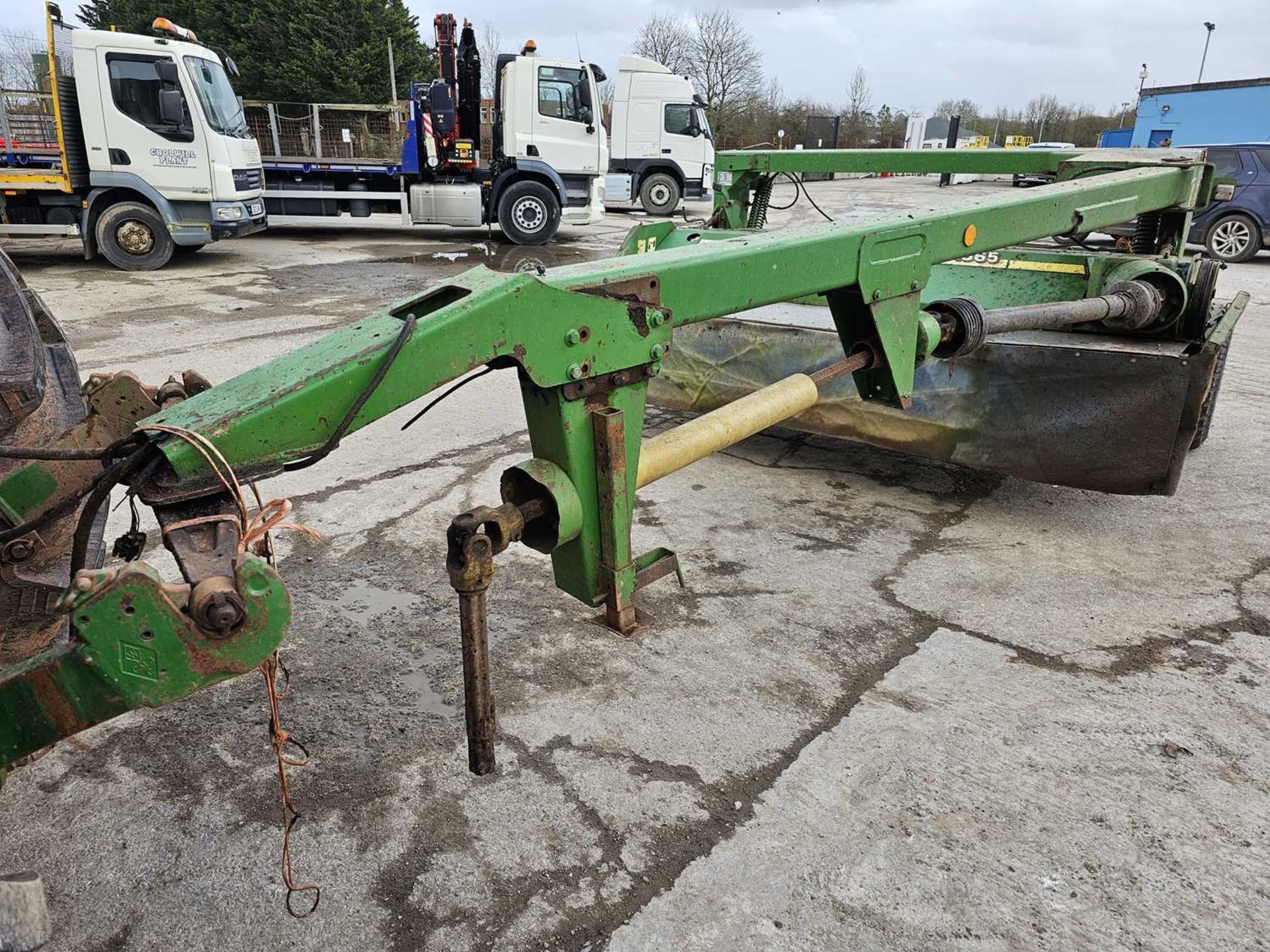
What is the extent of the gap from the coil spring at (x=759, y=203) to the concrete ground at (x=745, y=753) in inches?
86.1

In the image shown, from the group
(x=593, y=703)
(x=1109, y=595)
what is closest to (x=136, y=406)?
(x=593, y=703)

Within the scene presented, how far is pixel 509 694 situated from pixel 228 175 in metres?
9.92

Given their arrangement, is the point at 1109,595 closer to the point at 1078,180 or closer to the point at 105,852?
the point at 1078,180

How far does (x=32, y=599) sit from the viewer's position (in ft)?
6.38

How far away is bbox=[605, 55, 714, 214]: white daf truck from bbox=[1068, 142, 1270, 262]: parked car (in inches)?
303

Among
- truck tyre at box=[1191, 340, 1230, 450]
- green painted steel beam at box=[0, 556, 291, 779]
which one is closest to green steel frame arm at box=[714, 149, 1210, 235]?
truck tyre at box=[1191, 340, 1230, 450]

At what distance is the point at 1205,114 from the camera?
25.2 metres

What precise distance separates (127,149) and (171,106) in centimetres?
71

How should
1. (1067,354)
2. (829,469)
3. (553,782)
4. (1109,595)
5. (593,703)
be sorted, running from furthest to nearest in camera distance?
(829,469), (1067,354), (1109,595), (593,703), (553,782)

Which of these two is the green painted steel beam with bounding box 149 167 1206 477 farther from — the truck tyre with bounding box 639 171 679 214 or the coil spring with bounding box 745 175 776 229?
the truck tyre with bounding box 639 171 679 214

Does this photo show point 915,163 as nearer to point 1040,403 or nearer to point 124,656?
point 1040,403

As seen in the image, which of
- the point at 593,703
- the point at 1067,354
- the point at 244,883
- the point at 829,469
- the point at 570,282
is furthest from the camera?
the point at 829,469

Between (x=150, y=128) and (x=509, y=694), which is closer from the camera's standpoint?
(x=509, y=694)

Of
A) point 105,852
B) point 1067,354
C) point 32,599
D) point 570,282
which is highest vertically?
point 570,282
